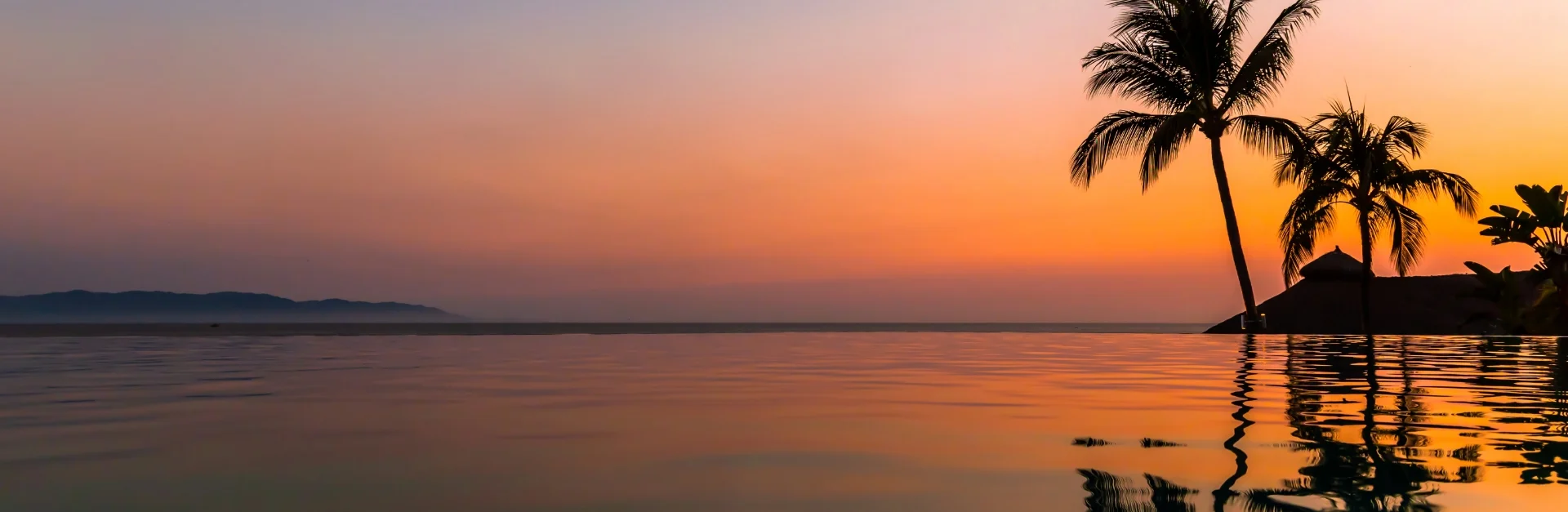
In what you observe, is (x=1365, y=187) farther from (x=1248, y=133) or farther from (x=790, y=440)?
(x=790, y=440)

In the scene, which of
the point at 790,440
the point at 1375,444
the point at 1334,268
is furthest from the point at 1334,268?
the point at 790,440

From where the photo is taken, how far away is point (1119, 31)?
27.3 m

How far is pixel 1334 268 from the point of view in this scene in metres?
29.1

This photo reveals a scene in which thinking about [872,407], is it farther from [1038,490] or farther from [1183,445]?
[1038,490]

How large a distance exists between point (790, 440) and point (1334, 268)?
1114 inches

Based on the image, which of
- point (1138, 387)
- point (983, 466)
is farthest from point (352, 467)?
point (1138, 387)

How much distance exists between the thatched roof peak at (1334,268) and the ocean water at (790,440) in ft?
63.2

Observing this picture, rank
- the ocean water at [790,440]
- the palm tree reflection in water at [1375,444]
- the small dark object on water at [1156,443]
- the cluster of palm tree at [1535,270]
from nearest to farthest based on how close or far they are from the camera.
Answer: the palm tree reflection in water at [1375,444] < the ocean water at [790,440] < the small dark object on water at [1156,443] < the cluster of palm tree at [1535,270]

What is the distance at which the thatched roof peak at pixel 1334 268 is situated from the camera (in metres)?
29.0

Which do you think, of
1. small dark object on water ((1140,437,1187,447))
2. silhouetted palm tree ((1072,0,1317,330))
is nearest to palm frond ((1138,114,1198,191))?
silhouetted palm tree ((1072,0,1317,330))

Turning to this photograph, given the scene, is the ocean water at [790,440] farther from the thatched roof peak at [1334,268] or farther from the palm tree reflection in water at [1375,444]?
the thatched roof peak at [1334,268]

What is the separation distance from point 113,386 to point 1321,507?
31.8 ft

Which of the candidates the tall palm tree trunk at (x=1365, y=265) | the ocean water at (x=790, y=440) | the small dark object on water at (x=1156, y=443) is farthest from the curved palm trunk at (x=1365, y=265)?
the small dark object on water at (x=1156, y=443)

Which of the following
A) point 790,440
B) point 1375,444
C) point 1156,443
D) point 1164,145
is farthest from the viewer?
point 1164,145
